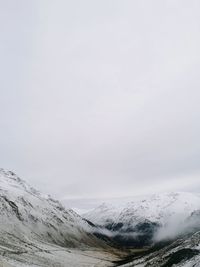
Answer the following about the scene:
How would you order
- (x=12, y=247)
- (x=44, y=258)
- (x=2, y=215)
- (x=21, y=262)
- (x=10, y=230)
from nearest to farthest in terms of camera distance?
(x=21, y=262)
(x=44, y=258)
(x=12, y=247)
(x=10, y=230)
(x=2, y=215)

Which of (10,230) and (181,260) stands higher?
(10,230)

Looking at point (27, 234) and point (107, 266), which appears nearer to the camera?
point (107, 266)

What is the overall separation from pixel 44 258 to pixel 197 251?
58610 millimetres

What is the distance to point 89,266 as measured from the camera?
134500 millimetres

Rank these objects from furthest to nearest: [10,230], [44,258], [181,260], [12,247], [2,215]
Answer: [2,215] < [10,230] < [12,247] < [44,258] < [181,260]

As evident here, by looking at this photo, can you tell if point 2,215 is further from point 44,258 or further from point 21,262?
point 21,262

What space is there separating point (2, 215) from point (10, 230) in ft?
68.1

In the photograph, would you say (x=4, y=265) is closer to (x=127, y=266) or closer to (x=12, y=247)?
(x=127, y=266)

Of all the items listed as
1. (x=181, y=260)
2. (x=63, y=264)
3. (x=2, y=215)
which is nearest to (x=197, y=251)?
(x=181, y=260)

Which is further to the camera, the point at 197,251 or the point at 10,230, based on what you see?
the point at 10,230

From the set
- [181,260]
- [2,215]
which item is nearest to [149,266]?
[181,260]

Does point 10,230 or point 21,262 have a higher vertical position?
point 10,230

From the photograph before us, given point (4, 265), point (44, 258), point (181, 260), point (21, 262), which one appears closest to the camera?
point (181, 260)

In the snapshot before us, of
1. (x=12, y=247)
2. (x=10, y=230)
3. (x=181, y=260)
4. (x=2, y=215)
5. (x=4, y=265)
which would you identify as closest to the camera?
(x=181, y=260)
